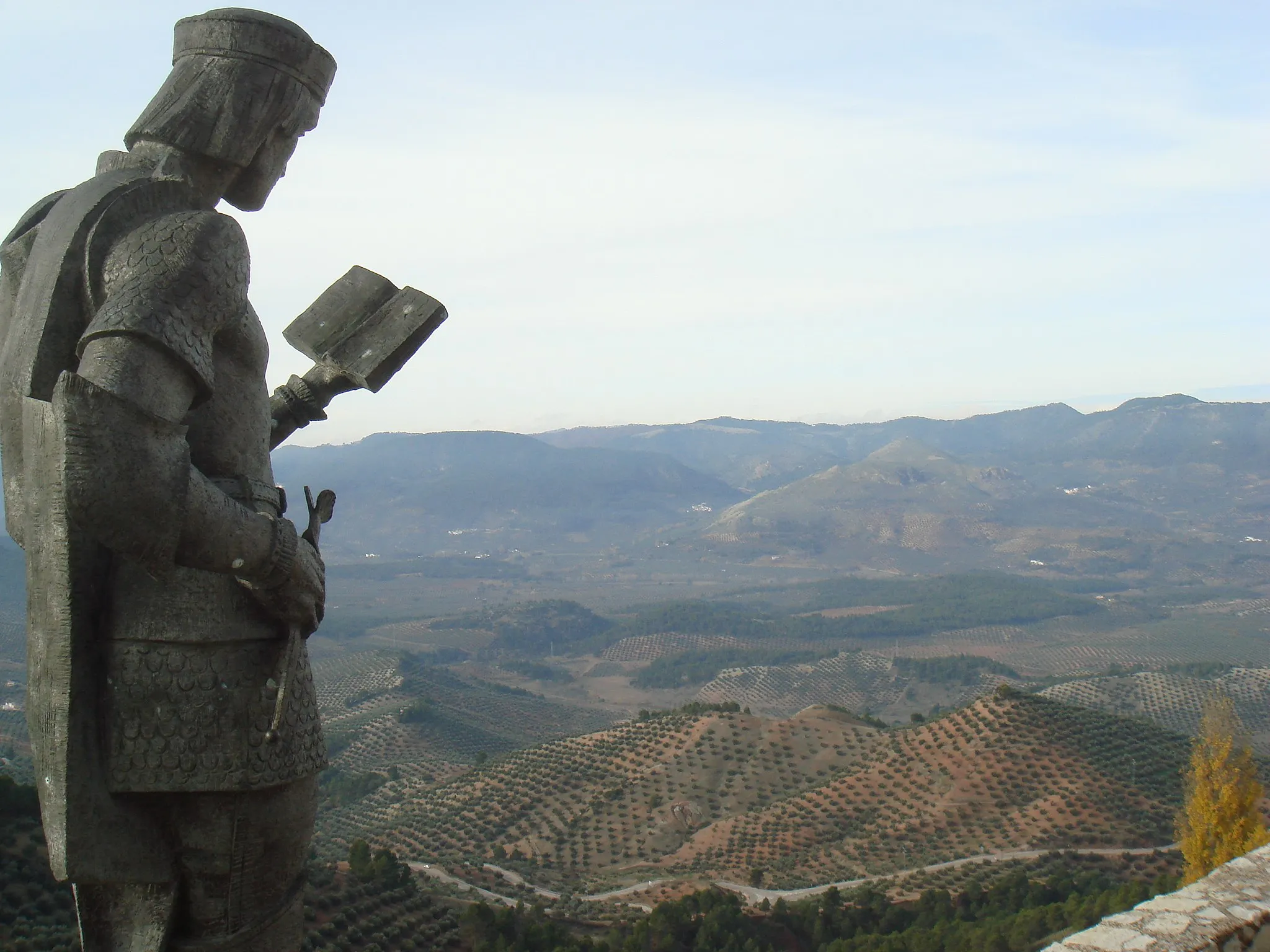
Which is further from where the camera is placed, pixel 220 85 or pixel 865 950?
pixel 865 950

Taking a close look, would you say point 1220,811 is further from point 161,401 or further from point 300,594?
point 161,401

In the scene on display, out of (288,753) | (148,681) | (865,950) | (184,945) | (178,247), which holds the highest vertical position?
(178,247)

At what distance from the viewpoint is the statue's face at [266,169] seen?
164 inches

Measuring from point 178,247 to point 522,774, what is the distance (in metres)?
42.2

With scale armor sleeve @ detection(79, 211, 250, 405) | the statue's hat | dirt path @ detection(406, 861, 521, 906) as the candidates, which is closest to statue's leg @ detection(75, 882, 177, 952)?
scale armor sleeve @ detection(79, 211, 250, 405)

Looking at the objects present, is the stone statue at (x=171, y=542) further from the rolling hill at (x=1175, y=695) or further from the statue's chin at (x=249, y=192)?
the rolling hill at (x=1175, y=695)

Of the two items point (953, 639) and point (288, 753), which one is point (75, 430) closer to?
point (288, 753)

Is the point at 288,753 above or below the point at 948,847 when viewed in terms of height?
above

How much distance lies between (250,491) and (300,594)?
0.39 meters

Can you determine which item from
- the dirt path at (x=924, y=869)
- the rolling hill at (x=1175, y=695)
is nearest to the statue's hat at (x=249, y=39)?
the dirt path at (x=924, y=869)

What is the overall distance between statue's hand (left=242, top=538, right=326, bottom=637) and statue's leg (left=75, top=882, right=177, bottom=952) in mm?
962

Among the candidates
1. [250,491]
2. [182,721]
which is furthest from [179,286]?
[182,721]

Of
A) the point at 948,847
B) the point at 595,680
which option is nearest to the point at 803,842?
the point at 948,847

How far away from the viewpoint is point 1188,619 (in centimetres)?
12744
